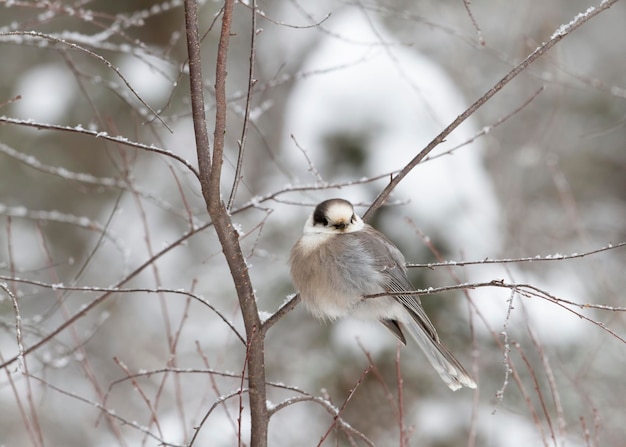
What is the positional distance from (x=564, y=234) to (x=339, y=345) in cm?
549

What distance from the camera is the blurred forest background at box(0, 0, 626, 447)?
2824mm

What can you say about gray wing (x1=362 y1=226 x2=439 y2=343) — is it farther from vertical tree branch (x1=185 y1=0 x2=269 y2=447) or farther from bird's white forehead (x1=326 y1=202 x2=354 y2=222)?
vertical tree branch (x1=185 y1=0 x2=269 y2=447)

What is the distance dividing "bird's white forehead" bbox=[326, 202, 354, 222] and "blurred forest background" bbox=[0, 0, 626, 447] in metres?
0.18

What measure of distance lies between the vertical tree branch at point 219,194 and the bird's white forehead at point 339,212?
0.97 m

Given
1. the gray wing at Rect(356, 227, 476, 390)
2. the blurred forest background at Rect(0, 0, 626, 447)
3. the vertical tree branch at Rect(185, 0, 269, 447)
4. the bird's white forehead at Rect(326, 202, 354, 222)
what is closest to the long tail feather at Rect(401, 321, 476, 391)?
the gray wing at Rect(356, 227, 476, 390)

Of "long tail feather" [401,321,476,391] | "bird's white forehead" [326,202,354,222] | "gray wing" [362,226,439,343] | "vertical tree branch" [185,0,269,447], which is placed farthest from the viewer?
"bird's white forehead" [326,202,354,222]

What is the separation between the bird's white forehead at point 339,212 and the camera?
125 inches

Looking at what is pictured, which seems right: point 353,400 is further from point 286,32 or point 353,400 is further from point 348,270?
point 286,32

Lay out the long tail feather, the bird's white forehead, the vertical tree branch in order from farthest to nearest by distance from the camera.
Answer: the bird's white forehead
the long tail feather
the vertical tree branch

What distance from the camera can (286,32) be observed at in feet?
43.5

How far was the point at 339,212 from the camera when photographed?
3186mm

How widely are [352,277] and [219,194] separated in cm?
111

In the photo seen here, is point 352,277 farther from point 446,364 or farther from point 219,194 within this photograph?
point 219,194

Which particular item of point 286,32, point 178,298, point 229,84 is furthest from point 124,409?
point 286,32
